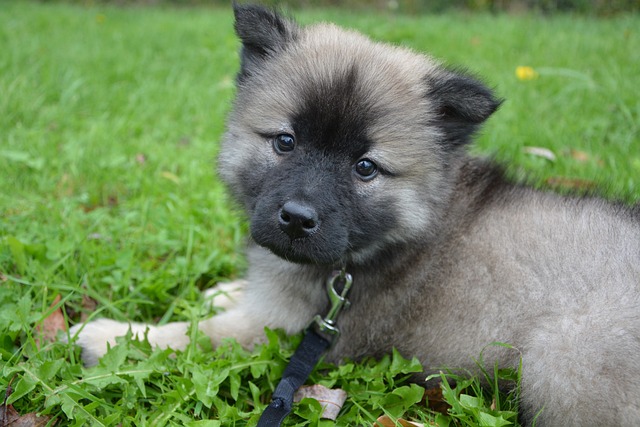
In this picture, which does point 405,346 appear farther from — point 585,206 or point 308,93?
point 308,93

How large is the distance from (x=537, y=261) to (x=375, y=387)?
806 mm

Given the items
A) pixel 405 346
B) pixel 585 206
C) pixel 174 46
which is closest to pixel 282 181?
pixel 405 346

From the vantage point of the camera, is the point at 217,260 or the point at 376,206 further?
the point at 217,260

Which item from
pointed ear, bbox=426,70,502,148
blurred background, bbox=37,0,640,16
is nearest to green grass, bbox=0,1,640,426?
pointed ear, bbox=426,70,502,148

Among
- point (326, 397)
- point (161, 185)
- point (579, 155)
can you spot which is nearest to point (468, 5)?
point (579, 155)

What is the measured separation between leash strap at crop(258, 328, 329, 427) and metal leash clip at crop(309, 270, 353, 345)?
0.14ft

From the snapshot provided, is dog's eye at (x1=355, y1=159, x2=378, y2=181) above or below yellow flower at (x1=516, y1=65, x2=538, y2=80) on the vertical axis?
above

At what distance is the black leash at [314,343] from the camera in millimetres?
2152

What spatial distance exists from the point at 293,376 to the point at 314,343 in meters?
0.20

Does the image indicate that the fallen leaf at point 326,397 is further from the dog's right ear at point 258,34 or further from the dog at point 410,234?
the dog's right ear at point 258,34

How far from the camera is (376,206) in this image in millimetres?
2297

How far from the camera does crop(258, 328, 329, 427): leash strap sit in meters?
2.05

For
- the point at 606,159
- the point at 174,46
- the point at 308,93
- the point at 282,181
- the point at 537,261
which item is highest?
the point at 308,93

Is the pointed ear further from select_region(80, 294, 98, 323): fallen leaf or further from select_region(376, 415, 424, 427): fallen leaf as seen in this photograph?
select_region(80, 294, 98, 323): fallen leaf
